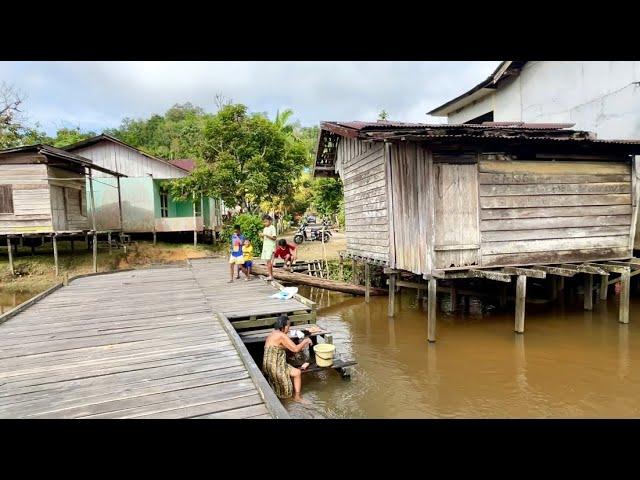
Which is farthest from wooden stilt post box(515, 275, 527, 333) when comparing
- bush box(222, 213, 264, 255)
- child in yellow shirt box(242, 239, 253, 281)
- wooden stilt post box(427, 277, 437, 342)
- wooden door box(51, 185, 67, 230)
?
wooden door box(51, 185, 67, 230)

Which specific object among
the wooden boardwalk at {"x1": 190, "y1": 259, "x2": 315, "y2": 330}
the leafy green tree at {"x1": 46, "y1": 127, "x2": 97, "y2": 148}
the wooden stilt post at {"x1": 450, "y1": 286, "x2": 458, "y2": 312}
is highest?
the leafy green tree at {"x1": 46, "y1": 127, "x2": 97, "y2": 148}

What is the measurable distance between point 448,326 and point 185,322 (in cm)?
691

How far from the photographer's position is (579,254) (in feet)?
33.3

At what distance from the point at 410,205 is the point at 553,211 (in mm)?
3543

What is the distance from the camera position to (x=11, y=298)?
15.6 m

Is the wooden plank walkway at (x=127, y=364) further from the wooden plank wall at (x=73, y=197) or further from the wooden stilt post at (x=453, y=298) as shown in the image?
the wooden plank wall at (x=73, y=197)

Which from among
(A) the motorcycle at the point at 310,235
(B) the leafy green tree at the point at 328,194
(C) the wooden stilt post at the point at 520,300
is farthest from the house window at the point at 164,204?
(C) the wooden stilt post at the point at 520,300

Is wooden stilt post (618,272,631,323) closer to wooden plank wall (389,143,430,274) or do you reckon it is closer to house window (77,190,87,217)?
wooden plank wall (389,143,430,274)

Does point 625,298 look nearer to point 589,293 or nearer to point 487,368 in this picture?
point 589,293

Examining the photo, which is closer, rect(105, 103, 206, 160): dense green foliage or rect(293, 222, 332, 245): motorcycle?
rect(293, 222, 332, 245): motorcycle

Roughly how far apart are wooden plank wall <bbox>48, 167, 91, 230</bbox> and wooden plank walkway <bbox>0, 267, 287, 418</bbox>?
11.3 meters

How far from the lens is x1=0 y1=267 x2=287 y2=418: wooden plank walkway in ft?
12.3

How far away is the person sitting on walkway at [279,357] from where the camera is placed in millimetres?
6168

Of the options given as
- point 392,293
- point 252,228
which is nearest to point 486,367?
point 392,293
